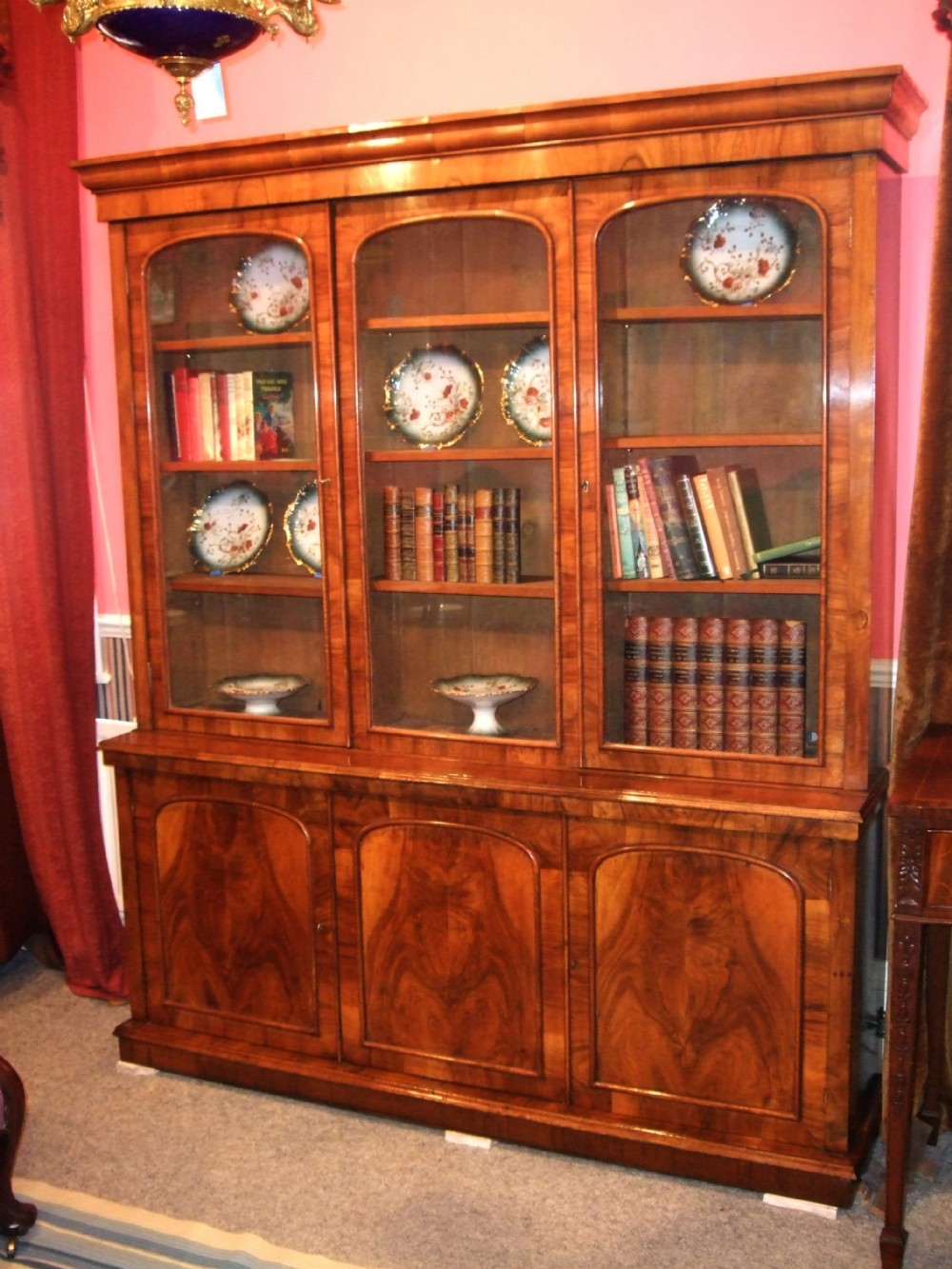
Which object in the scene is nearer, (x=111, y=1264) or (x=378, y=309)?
(x=111, y=1264)

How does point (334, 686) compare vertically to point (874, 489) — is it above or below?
below

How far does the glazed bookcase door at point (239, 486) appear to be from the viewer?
263 cm

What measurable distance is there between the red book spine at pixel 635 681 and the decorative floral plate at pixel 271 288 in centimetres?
91

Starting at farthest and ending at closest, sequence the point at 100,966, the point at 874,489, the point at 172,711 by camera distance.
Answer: the point at 100,966 < the point at 172,711 < the point at 874,489

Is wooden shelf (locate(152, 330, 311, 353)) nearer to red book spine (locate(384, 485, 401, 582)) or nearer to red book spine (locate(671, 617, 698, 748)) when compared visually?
red book spine (locate(384, 485, 401, 582))

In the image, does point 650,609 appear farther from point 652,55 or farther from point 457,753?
point 652,55

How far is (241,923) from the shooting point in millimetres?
2752

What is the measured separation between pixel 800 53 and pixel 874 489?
35.5 inches

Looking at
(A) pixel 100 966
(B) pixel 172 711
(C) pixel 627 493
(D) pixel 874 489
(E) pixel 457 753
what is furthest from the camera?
(A) pixel 100 966

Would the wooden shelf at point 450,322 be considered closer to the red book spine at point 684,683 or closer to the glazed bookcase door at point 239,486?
the glazed bookcase door at point 239,486

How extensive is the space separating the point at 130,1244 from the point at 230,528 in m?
1.39

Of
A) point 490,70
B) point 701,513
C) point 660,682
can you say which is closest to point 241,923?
point 660,682

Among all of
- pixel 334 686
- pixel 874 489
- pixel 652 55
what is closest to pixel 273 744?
pixel 334 686

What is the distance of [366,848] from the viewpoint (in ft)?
8.54
